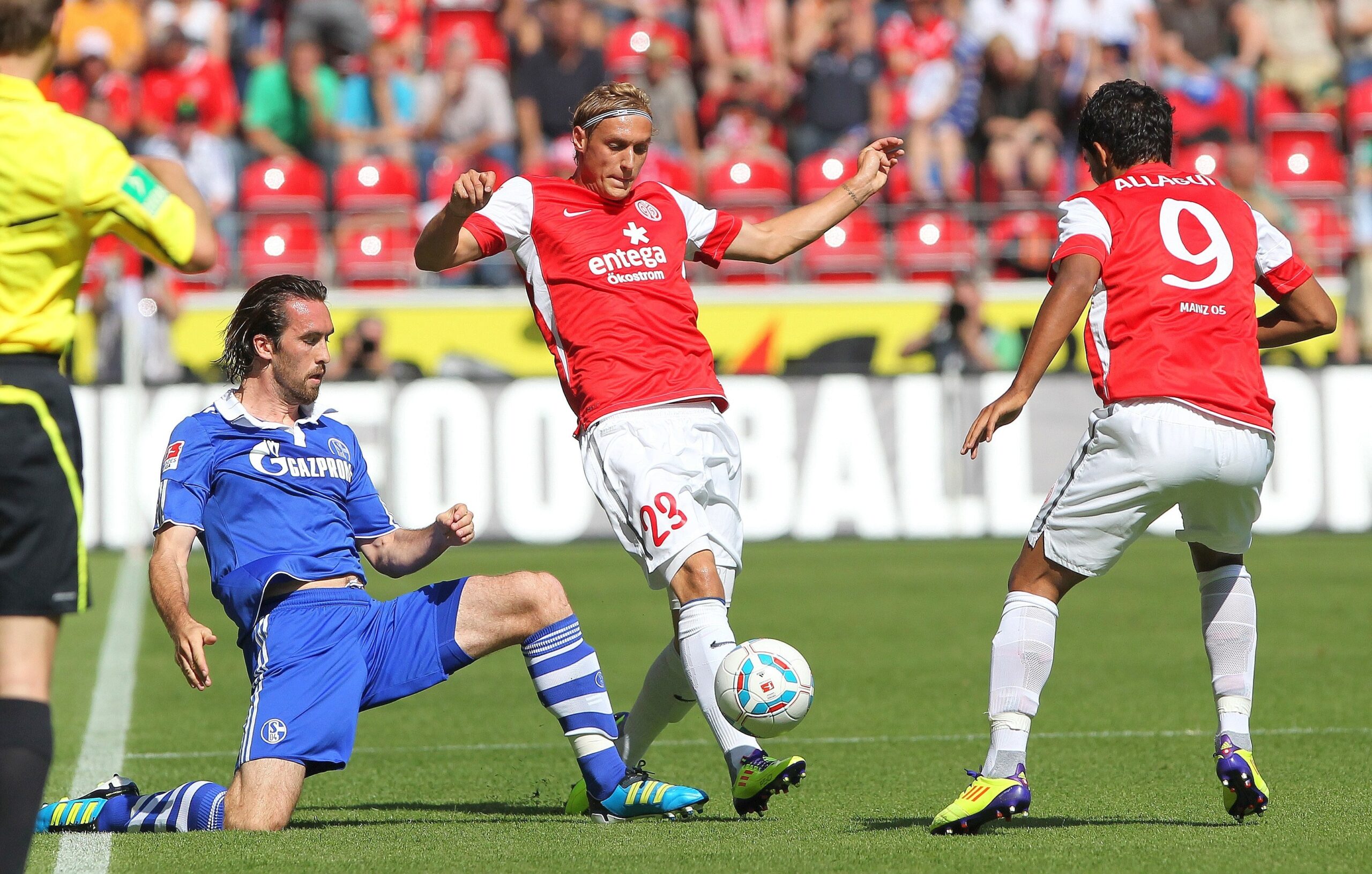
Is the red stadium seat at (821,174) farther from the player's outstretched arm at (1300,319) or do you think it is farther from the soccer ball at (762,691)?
the soccer ball at (762,691)

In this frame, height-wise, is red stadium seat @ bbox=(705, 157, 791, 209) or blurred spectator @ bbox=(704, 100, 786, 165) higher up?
blurred spectator @ bbox=(704, 100, 786, 165)

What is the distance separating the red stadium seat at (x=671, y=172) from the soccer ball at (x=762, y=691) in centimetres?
1183

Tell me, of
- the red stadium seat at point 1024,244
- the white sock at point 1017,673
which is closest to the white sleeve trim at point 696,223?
the white sock at point 1017,673

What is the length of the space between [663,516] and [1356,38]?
642 inches

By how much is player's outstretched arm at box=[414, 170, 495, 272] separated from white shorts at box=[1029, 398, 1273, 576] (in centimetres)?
189

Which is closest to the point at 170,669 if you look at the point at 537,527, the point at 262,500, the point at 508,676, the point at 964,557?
the point at 508,676

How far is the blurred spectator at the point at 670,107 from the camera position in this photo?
17672 millimetres

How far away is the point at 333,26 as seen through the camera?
18250 mm

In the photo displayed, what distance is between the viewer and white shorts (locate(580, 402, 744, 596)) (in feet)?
17.6

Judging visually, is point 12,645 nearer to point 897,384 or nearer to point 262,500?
point 262,500

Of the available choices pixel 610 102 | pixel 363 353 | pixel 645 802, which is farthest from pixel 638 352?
pixel 363 353

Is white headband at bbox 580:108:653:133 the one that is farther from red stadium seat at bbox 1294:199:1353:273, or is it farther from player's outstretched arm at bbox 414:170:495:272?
red stadium seat at bbox 1294:199:1353:273

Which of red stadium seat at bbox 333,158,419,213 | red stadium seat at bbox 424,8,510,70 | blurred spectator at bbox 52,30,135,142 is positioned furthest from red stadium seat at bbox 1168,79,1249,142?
blurred spectator at bbox 52,30,135,142

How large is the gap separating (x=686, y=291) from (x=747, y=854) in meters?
2.00
